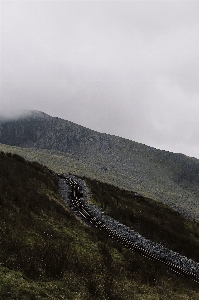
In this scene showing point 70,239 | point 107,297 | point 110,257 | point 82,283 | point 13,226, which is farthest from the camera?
point 70,239

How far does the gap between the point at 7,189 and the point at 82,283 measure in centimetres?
1625

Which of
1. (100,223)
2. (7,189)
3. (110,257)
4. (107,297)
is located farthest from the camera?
(100,223)

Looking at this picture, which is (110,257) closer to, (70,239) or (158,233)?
(70,239)

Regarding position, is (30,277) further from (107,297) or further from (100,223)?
(100,223)

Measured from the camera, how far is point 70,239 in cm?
2289

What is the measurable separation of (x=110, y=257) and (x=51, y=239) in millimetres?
4452

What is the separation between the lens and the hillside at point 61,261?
42.7ft

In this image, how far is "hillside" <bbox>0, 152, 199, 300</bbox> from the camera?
13.0 m

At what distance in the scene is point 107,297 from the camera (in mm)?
13250

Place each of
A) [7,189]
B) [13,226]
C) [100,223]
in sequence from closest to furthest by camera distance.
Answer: [13,226] < [7,189] < [100,223]

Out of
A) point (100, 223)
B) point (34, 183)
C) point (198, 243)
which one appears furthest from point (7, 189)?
point (198, 243)

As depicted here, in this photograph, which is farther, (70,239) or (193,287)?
(70,239)

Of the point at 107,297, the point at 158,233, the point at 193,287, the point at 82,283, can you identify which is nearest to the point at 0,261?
the point at 82,283

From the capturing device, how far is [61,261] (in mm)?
16250
